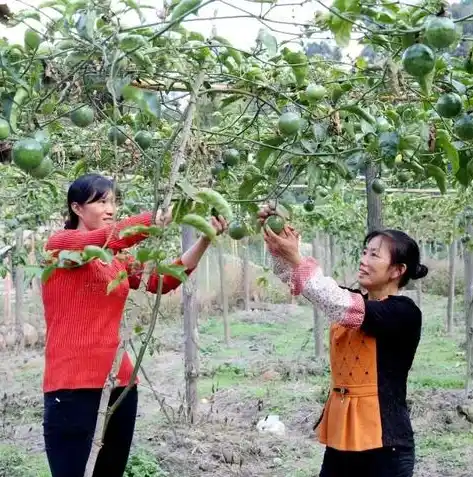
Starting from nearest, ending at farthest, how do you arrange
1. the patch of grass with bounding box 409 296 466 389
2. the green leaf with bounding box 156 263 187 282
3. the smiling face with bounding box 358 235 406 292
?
1. the green leaf with bounding box 156 263 187 282
2. the smiling face with bounding box 358 235 406 292
3. the patch of grass with bounding box 409 296 466 389

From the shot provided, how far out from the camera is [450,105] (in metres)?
1.78

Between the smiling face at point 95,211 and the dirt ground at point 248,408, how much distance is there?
0.50m

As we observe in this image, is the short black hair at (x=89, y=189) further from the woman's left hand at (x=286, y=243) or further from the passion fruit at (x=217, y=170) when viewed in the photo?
the woman's left hand at (x=286, y=243)

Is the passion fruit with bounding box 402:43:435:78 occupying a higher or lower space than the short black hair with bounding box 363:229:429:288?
higher

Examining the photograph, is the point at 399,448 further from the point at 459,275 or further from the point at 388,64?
the point at 459,275

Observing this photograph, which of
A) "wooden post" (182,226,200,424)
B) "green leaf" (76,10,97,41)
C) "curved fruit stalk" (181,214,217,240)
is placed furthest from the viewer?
"wooden post" (182,226,200,424)

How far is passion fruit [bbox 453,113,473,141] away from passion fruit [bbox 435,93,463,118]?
0.19 feet

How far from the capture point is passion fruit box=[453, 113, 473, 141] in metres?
1.84

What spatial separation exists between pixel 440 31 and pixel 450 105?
52 cm

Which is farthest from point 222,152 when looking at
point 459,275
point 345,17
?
point 459,275

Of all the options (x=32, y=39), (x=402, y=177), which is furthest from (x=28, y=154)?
(x=402, y=177)

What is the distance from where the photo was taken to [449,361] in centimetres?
810

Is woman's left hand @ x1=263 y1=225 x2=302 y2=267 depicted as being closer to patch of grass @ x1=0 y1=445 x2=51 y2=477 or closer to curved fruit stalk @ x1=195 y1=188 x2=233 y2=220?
curved fruit stalk @ x1=195 y1=188 x2=233 y2=220

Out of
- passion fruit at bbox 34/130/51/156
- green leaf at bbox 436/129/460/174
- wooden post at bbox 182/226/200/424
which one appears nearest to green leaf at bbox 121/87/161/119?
passion fruit at bbox 34/130/51/156
